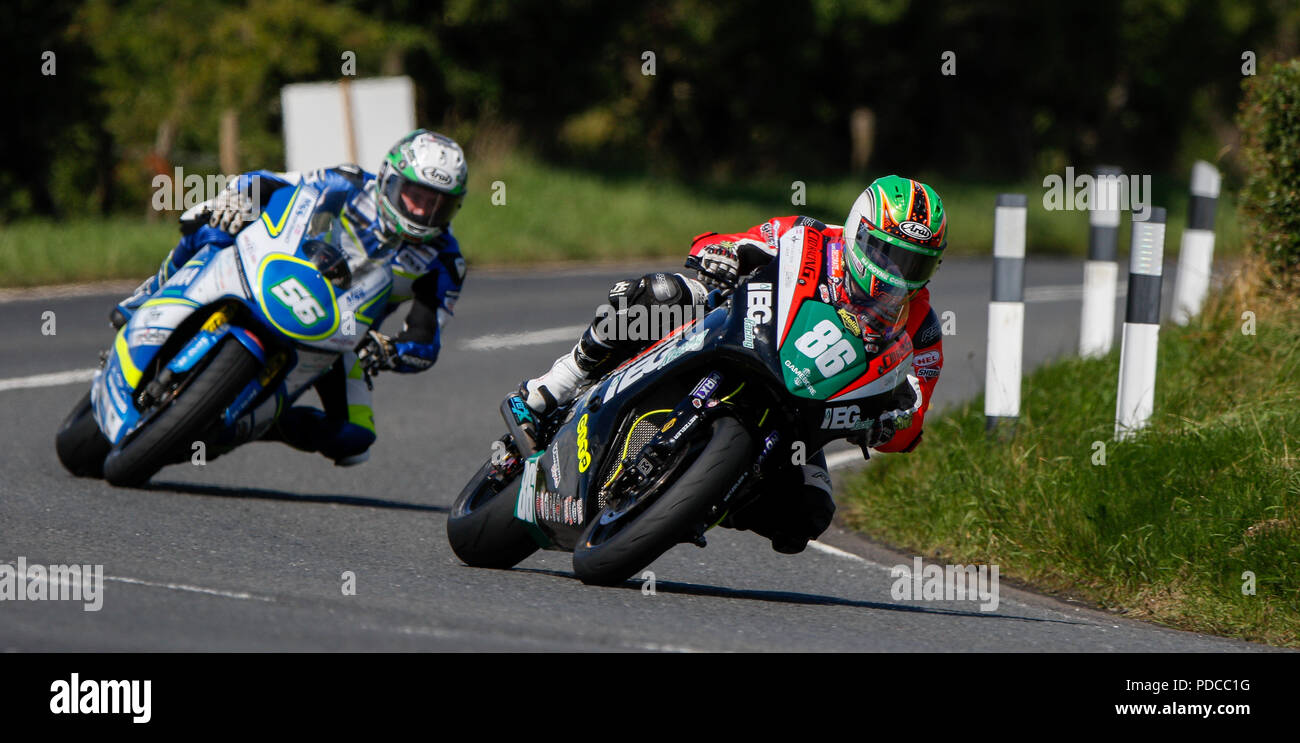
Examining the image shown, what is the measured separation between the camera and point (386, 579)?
5.89 meters

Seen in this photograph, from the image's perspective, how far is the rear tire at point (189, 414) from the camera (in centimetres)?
721

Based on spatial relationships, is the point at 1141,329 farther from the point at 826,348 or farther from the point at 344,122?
the point at 344,122

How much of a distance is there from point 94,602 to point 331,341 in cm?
265

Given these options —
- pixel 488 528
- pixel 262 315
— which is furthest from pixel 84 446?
pixel 488 528

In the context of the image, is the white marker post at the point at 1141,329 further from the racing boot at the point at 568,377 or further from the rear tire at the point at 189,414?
the rear tire at the point at 189,414

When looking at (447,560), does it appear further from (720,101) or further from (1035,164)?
(1035,164)

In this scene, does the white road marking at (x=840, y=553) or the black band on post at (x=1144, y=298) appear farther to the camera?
the black band on post at (x=1144, y=298)

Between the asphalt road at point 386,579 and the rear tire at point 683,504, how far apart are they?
0.54 feet

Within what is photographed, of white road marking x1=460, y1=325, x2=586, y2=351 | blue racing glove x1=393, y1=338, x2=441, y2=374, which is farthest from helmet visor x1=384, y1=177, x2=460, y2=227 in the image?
white road marking x1=460, y1=325, x2=586, y2=351

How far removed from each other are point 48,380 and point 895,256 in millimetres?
6694

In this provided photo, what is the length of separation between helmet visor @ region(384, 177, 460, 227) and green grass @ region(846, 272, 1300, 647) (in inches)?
94.6

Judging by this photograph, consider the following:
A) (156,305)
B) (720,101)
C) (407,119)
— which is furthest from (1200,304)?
(720,101)

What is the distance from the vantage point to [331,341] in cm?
746

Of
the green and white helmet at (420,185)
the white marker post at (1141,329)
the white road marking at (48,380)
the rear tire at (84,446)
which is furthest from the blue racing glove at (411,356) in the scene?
the white road marking at (48,380)
